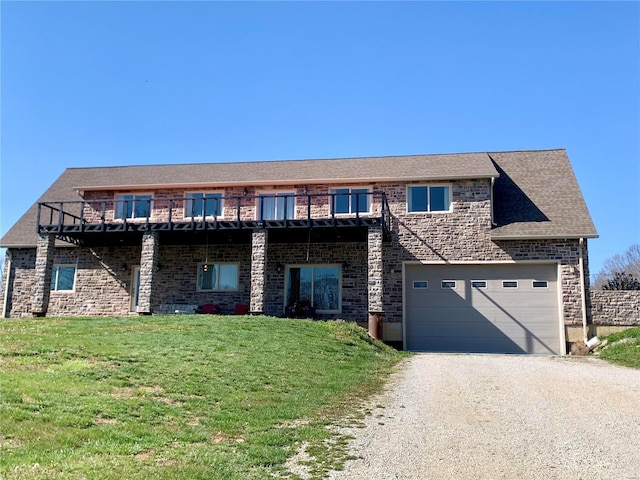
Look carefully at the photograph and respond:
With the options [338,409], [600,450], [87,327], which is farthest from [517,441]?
[87,327]

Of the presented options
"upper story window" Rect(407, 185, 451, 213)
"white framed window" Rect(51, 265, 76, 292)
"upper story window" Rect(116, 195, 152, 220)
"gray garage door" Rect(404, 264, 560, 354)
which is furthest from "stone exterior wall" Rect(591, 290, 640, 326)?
"white framed window" Rect(51, 265, 76, 292)

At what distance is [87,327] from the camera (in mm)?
15133

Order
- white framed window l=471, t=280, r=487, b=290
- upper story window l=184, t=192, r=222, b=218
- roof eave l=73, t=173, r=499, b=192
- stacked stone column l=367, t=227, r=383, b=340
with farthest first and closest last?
upper story window l=184, t=192, r=222, b=218 < roof eave l=73, t=173, r=499, b=192 < white framed window l=471, t=280, r=487, b=290 < stacked stone column l=367, t=227, r=383, b=340

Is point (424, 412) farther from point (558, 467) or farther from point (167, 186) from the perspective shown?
point (167, 186)

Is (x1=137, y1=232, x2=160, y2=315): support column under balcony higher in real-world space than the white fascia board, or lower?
lower

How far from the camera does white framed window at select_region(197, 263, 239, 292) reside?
22.6 meters

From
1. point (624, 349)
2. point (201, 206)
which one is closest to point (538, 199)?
point (624, 349)

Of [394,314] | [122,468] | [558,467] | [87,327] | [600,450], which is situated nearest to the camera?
[122,468]

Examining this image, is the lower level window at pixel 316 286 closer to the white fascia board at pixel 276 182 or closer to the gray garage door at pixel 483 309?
the gray garage door at pixel 483 309

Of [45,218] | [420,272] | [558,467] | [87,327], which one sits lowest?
[558,467]

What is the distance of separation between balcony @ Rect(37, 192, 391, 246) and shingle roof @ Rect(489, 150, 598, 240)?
473 cm

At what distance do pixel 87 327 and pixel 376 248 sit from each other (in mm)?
9356

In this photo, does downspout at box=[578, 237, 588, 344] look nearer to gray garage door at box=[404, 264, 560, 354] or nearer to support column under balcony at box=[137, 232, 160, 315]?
gray garage door at box=[404, 264, 560, 354]

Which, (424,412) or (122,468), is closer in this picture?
(122,468)
